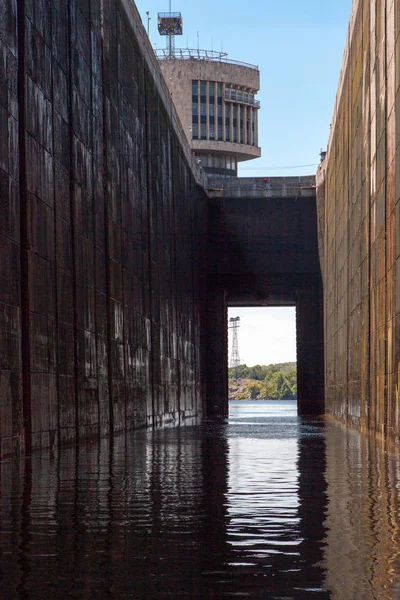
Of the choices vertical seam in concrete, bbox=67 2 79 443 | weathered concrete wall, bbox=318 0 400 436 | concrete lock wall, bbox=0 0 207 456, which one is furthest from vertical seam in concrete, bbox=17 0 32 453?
weathered concrete wall, bbox=318 0 400 436

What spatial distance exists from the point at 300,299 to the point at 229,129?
3005 inches

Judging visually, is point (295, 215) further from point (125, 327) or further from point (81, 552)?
point (81, 552)

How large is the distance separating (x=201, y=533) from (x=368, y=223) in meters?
20.3

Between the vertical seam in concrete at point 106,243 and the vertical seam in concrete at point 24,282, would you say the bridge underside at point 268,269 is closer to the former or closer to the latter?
the vertical seam in concrete at point 106,243

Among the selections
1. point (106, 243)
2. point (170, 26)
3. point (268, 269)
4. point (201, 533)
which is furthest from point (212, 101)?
point (201, 533)

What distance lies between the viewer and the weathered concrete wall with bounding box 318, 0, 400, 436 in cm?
2017

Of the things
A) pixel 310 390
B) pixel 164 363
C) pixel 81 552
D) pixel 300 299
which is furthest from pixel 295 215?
pixel 81 552

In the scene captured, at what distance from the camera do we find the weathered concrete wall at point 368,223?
66.2 ft

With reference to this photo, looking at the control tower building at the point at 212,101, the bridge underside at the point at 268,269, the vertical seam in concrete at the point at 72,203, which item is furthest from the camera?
the control tower building at the point at 212,101

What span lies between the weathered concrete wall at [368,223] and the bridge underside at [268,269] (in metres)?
11.9

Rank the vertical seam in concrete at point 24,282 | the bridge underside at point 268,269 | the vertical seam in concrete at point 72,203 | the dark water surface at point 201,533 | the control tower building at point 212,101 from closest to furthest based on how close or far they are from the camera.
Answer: the dark water surface at point 201,533
the vertical seam in concrete at point 24,282
the vertical seam in concrete at point 72,203
the bridge underside at point 268,269
the control tower building at point 212,101

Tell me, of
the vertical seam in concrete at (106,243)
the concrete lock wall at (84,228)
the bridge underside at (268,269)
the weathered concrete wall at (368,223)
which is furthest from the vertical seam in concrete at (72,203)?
the bridge underside at (268,269)

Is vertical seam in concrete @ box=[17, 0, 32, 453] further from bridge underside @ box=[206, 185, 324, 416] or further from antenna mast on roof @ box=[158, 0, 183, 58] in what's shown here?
antenna mast on roof @ box=[158, 0, 183, 58]

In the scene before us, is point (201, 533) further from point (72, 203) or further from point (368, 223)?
point (368, 223)
